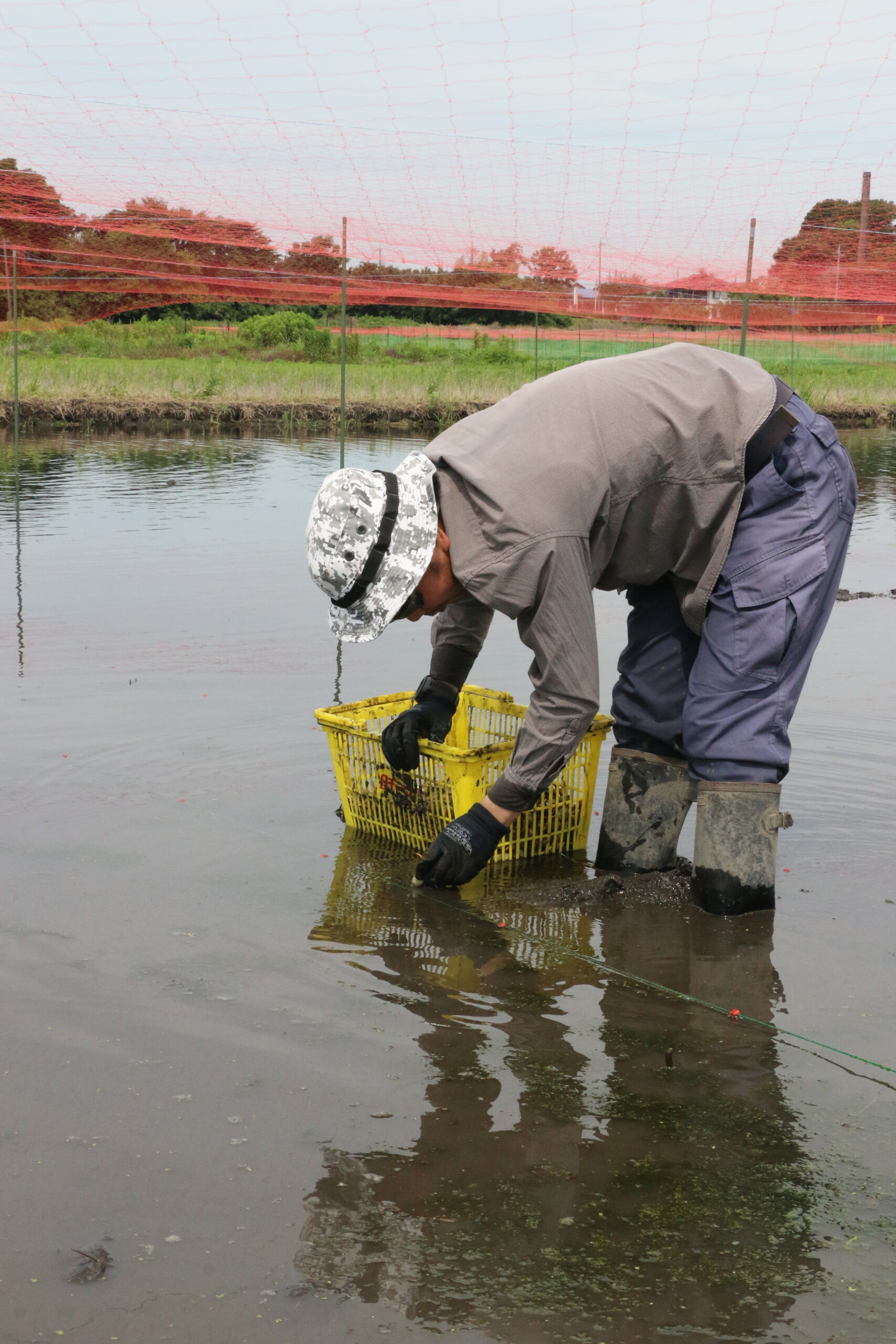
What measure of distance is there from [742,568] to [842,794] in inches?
61.2

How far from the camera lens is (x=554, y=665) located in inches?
116

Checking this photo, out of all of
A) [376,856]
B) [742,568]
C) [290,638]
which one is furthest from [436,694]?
[290,638]

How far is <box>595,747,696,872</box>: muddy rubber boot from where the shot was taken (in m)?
3.72

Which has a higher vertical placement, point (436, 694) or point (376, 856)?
point (436, 694)

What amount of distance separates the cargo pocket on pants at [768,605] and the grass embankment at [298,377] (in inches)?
611

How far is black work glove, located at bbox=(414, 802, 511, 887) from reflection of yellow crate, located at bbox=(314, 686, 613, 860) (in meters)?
0.34

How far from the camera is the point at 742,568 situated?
319cm

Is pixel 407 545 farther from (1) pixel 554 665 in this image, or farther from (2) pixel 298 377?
(2) pixel 298 377

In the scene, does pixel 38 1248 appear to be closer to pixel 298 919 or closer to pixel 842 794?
pixel 298 919

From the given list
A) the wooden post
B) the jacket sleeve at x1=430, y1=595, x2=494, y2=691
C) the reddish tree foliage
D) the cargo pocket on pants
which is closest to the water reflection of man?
the cargo pocket on pants

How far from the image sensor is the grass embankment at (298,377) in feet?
61.5

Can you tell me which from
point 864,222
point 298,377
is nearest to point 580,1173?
point 864,222

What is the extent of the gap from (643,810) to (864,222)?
15736 mm

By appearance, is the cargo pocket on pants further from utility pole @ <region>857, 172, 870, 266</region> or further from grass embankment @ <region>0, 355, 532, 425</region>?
grass embankment @ <region>0, 355, 532, 425</region>
